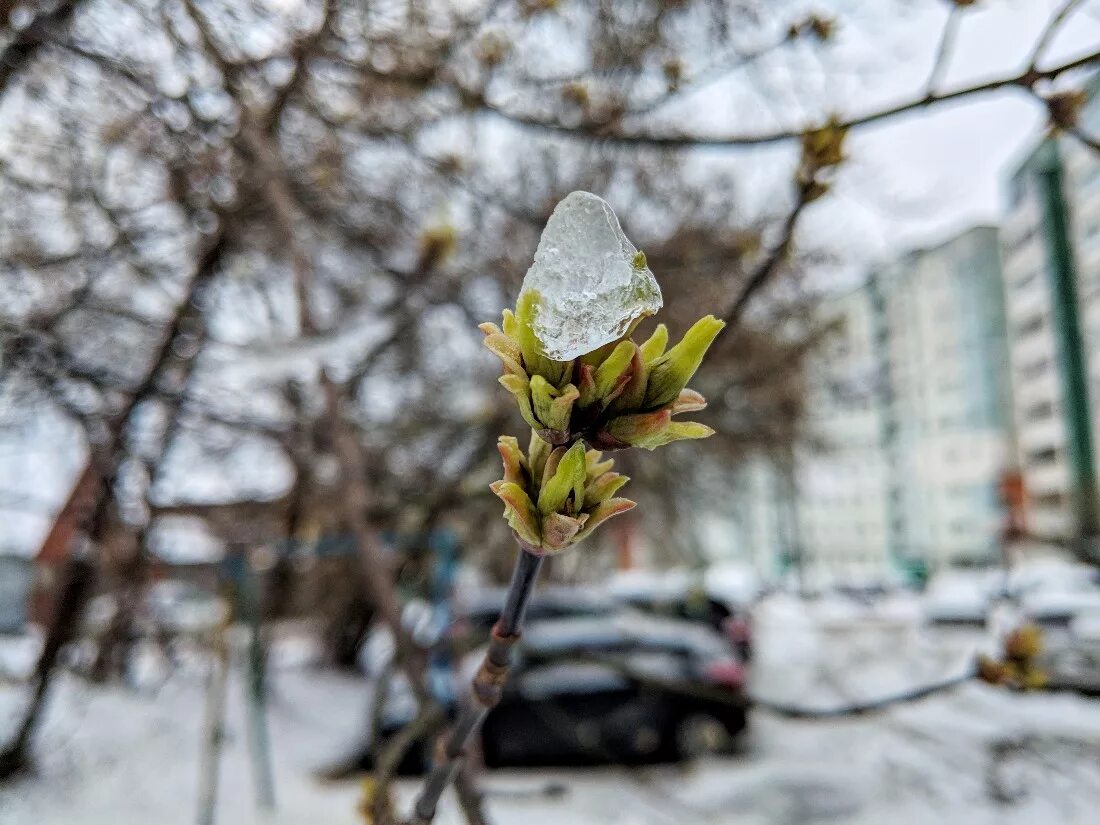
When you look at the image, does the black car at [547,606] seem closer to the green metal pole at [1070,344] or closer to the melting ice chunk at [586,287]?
the green metal pole at [1070,344]

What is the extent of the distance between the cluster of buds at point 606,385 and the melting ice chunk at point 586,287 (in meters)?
0.02

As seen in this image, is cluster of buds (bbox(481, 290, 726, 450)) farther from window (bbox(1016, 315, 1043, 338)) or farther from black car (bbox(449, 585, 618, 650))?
window (bbox(1016, 315, 1043, 338))

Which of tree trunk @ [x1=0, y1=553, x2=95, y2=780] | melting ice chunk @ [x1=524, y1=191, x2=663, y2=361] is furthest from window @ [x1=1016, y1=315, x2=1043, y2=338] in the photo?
melting ice chunk @ [x1=524, y1=191, x2=663, y2=361]

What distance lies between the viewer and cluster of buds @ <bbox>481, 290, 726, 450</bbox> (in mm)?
621

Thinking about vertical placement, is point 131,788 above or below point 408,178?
below

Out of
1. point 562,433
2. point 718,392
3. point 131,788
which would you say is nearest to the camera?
point 562,433

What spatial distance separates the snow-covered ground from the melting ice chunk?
2.15 meters

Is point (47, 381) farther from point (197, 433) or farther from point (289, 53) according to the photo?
point (289, 53)

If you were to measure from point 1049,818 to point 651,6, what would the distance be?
166 inches

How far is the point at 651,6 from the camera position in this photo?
385cm

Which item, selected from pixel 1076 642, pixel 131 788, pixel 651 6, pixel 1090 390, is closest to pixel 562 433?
pixel 651 6

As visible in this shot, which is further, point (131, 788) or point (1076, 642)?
point (1076, 642)

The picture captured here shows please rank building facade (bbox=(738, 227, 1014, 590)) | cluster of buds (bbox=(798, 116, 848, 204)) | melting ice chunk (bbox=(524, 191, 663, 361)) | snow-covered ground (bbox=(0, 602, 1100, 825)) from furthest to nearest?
building facade (bbox=(738, 227, 1014, 590)) < snow-covered ground (bbox=(0, 602, 1100, 825)) < cluster of buds (bbox=(798, 116, 848, 204)) < melting ice chunk (bbox=(524, 191, 663, 361))

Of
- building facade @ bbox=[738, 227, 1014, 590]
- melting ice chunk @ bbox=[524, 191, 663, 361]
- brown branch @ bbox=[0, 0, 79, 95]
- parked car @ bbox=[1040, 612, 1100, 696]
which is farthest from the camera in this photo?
building facade @ bbox=[738, 227, 1014, 590]
